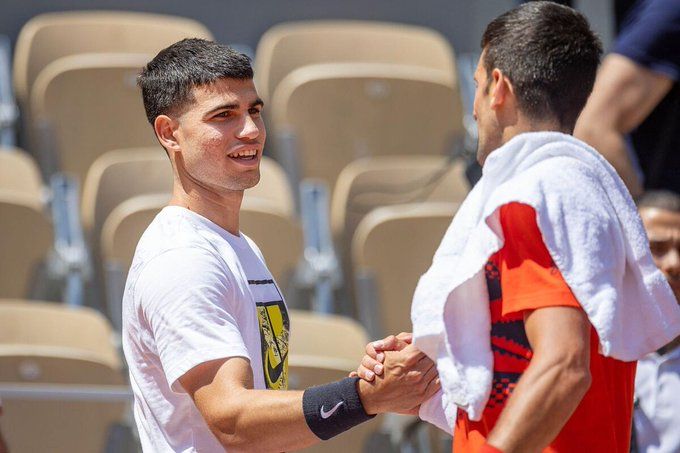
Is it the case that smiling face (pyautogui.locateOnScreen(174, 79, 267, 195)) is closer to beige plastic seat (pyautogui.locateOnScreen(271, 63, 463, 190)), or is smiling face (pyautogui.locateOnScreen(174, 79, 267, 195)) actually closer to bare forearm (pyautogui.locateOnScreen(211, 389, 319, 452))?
bare forearm (pyautogui.locateOnScreen(211, 389, 319, 452))

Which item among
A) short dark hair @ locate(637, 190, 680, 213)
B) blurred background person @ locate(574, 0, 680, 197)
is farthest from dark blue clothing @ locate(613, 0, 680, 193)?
short dark hair @ locate(637, 190, 680, 213)

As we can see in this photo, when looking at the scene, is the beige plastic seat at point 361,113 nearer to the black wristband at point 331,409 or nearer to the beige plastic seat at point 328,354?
the beige plastic seat at point 328,354

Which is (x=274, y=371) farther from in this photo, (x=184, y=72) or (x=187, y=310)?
(x=184, y=72)

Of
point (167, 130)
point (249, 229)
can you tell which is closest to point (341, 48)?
point (249, 229)

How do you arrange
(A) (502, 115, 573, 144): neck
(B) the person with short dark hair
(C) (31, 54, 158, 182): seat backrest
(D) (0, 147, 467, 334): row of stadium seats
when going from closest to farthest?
(A) (502, 115, 573, 144): neck, (B) the person with short dark hair, (D) (0, 147, 467, 334): row of stadium seats, (C) (31, 54, 158, 182): seat backrest

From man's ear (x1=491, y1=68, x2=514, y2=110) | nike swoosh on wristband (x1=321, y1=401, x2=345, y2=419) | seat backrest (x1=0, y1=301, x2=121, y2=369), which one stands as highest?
man's ear (x1=491, y1=68, x2=514, y2=110)

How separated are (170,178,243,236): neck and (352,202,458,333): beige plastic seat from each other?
216 centimetres

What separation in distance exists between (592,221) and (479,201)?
195mm

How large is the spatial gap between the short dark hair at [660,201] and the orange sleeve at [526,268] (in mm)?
1970

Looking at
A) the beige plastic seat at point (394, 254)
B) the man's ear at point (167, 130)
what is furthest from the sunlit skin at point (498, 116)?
the beige plastic seat at point (394, 254)

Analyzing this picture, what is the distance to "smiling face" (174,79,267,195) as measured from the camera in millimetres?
2439

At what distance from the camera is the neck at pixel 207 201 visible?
2473 millimetres

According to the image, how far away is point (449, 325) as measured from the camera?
2029mm

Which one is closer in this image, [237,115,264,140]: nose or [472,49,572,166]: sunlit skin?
[472,49,572,166]: sunlit skin
